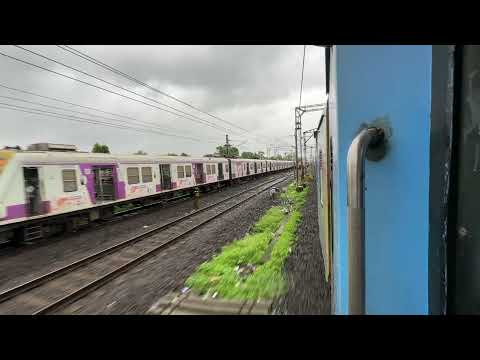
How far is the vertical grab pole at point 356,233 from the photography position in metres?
0.89

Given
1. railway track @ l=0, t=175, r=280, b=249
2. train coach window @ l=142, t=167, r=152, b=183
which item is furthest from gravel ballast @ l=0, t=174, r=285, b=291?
train coach window @ l=142, t=167, r=152, b=183

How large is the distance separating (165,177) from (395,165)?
17216mm

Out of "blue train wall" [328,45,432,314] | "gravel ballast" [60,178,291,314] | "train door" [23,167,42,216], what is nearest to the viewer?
"blue train wall" [328,45,432,314]

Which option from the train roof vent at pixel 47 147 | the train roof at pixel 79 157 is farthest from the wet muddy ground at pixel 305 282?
the train roof vent at pixel 47 147

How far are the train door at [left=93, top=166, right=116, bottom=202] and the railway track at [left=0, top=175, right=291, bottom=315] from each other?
12.1 ft

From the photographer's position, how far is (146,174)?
15.5 meters

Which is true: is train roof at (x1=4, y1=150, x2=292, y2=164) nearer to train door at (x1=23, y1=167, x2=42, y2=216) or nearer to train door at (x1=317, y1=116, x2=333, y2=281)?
train door at (x1=23, y1=167, x2=42, y2=216)

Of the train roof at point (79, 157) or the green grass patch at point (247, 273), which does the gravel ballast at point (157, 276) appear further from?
the train roof at point (79, 157)

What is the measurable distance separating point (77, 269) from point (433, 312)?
27.4ft

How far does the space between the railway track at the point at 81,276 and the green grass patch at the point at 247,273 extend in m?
2.12

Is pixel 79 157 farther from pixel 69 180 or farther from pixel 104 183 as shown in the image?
pixel 104 183

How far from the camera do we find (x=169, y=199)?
18.9 m

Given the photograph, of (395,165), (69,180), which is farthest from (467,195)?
(69,180)

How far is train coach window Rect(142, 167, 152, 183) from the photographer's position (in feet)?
50.1
